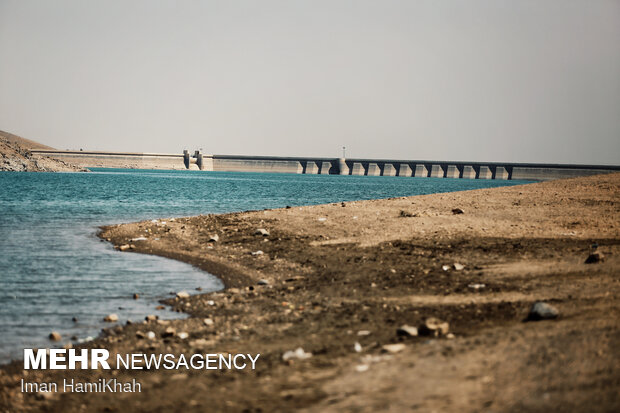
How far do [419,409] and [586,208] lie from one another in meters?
Answer: 19.2

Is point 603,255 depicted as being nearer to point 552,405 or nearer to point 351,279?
point 351,279

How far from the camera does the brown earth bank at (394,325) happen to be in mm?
6508

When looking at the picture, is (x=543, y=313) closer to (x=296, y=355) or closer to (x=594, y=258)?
(x=296, y=355)

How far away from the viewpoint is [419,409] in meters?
5.92

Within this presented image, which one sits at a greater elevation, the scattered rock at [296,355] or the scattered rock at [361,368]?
the scattered rock at [361,368]

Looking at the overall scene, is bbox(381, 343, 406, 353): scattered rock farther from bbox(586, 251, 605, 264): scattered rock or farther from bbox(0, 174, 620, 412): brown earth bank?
bbox(586, 251, 605, 264): scattered rock

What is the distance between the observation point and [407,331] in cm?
880

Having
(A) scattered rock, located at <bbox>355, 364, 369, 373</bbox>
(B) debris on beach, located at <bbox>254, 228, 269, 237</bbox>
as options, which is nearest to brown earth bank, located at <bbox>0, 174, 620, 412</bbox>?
(A) scattered rock, located at <bbox>355, 364, 369, 373</bbox>

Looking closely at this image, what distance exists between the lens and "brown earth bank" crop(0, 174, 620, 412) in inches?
256

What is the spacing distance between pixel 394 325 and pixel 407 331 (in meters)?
0.87

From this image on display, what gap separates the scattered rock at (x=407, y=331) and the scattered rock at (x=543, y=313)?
1733mm

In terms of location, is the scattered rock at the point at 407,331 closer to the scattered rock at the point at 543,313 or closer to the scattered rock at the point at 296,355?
the scattered rock at the point at 296,355

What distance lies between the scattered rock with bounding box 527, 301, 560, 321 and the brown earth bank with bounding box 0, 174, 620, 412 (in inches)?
7.3

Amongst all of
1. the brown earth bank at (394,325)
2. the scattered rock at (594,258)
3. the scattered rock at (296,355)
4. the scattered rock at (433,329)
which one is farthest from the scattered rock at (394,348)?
the scattered rock at (594,258)
